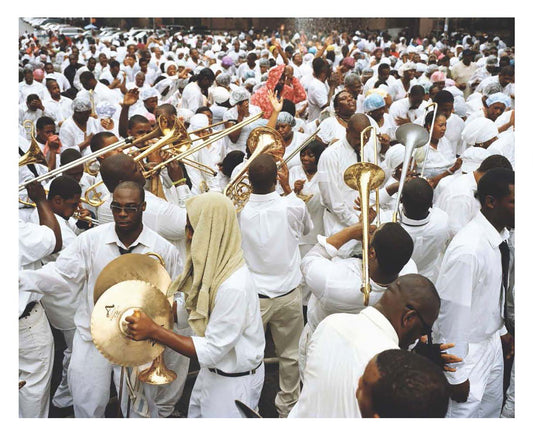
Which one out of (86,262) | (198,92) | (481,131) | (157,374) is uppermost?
(198,92)

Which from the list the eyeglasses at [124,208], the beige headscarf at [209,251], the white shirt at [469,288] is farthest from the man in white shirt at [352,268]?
the eyeglasses at [124,208]

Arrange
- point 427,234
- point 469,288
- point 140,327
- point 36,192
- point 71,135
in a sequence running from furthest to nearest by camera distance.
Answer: point 71,135 < point 427,234 < point 36,192 < point 469,288 < point 140,327

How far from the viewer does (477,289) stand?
3.33m

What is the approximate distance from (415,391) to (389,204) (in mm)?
3631

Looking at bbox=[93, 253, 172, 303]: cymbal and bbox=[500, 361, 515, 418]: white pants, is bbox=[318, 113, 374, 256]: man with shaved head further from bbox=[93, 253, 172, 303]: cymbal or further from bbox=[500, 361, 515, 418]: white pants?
bbox=[93, 253, 172, 303]: cymbal

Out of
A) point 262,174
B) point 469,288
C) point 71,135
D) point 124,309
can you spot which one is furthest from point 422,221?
point 71,135

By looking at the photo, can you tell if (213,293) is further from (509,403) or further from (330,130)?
(330,130)

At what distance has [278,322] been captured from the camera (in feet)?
15.2

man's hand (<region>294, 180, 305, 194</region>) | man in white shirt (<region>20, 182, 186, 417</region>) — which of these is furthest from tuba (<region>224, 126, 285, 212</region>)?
man in white shirt (<region>20, 182, 186, 417</region>)

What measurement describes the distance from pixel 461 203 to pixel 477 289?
1.55m

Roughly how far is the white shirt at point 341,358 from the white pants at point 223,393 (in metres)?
0.84

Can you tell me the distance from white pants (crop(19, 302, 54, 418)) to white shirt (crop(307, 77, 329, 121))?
785cm

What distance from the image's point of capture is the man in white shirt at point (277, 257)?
4336 millimetres

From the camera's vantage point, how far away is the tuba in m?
4.89
